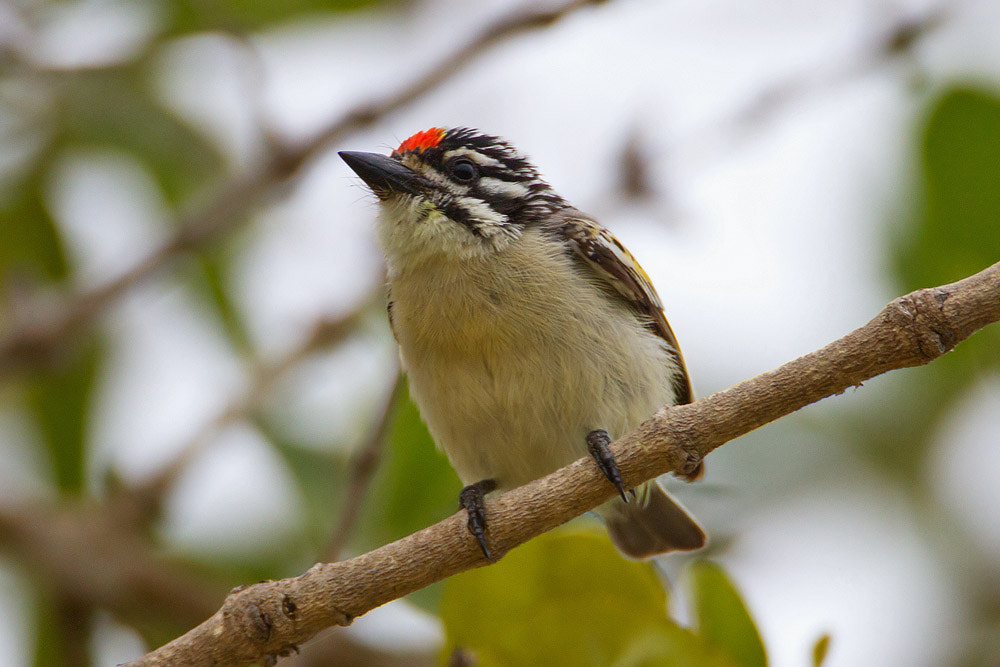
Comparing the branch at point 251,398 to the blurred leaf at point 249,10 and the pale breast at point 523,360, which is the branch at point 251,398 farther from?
the blurred leaf at point 249,10

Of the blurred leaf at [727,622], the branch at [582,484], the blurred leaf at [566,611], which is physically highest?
the branch at [582,484]

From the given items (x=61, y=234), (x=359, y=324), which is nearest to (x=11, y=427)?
(x=61, y=234)

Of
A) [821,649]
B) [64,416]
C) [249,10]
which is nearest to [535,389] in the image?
[821,649]

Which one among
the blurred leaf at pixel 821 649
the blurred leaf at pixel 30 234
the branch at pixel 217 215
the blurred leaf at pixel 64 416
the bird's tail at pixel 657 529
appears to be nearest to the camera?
the blurred leaf at pixel 821 649

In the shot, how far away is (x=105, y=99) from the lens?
540 cm

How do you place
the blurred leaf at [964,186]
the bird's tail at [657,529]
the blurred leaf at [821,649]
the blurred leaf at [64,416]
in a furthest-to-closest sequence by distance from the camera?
1. the blurred leaf at [64,416]
2. the bird's tail at [657,529]
3. the blurred leaf at [964,186]
4. the blurred leaf at [821,649]

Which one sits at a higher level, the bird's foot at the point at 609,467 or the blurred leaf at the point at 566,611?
the bird's foot at the point at 609,467

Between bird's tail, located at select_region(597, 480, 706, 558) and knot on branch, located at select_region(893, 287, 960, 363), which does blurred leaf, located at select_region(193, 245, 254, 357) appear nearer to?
bird's tail, located at select_region(597, 480, 706, 558)

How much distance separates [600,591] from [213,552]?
103 inches

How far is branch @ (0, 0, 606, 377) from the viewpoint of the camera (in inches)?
178

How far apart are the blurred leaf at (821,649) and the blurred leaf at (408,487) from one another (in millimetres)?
1968

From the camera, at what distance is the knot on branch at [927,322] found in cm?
266

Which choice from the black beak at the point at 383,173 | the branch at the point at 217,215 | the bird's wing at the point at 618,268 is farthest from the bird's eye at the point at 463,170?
the bird's wing at the point at 618,268

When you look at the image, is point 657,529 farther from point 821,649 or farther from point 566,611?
point 821,649
